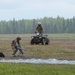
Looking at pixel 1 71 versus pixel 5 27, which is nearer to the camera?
pixel 1 71

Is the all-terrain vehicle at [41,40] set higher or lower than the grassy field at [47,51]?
higher

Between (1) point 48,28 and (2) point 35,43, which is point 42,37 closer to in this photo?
(2) point 35,43

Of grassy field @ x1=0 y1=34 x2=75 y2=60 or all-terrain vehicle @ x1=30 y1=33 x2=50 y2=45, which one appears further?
all-terrain vehicle @ x1=30 y1=33 x2=50 y2=45

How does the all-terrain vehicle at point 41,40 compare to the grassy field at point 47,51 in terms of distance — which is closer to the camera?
the grassy field at point 47,51

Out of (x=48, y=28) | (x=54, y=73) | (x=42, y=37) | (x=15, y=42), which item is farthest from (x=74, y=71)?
(x=48, y=28)

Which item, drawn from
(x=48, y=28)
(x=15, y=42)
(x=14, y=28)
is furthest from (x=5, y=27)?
(x=15, y=42)

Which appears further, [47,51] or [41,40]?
[41,40]

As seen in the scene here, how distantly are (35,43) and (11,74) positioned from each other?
25502mm

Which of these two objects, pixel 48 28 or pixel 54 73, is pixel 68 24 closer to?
pixel 48 28

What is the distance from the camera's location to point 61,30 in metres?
190

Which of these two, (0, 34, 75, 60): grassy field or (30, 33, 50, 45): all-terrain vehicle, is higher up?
(30, 33, 50, 45): all-terrain vehicle

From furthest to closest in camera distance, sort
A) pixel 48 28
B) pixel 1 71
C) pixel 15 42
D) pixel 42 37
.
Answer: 1. pixel 48 28
2. pixel 42 37
3. pixel 15 42
4. pixel 1 71

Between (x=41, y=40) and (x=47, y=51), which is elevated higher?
(x=41, y=40)

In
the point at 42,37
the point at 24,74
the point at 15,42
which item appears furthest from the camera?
the point at 42,37
